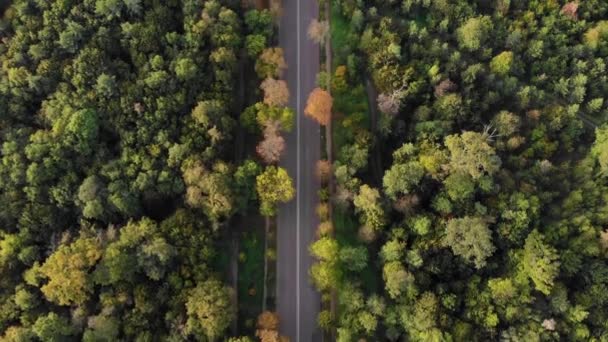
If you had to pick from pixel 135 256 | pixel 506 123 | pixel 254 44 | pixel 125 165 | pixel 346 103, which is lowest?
pixel 135 256

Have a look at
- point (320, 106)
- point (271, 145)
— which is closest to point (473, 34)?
point (320, 106)

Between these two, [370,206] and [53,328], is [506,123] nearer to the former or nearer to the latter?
[370,206]

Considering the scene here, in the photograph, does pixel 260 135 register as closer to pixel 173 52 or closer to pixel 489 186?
pixel 173 52

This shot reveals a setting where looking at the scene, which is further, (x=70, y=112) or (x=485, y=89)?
(x=485, y=89)

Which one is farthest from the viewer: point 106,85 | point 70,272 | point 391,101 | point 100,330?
point 391,101

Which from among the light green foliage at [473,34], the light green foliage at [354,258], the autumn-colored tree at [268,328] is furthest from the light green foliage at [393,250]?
the light green foliage at [473,34]

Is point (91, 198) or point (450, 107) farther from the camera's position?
point (450, 107)

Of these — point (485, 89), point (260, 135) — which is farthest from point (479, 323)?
point (260, 135)
